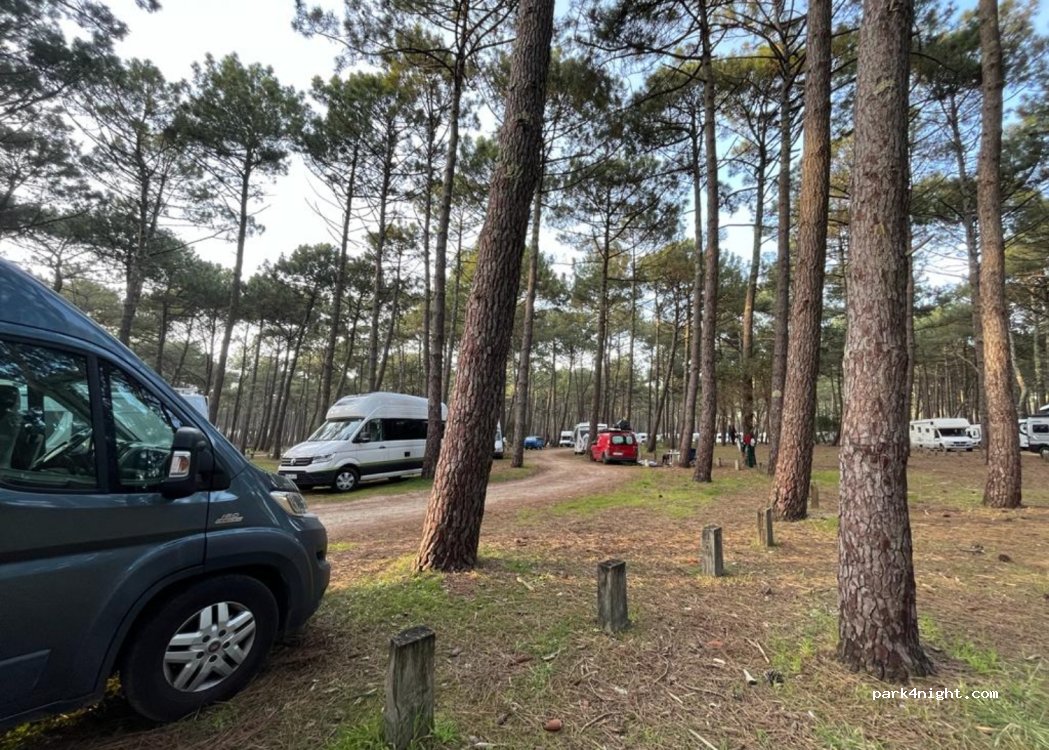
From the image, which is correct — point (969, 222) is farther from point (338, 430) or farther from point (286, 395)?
point (286, 395)

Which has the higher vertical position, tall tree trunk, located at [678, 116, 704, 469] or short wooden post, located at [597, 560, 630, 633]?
tall tree trunk, located at [678, 116, 704, 469]

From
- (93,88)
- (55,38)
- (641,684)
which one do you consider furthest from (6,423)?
(93,88)

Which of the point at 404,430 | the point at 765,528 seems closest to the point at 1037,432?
the point at 765,528

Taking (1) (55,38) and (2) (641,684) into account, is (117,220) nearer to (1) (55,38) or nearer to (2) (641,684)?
(1) (55,38)

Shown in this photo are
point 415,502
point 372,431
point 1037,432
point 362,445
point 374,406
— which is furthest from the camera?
point 1037,432

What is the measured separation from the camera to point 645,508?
26.2ft

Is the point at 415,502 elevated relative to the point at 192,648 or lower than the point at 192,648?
lower

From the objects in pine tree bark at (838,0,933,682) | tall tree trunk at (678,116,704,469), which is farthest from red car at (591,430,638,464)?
pine tree bark at (838,0,933,682)

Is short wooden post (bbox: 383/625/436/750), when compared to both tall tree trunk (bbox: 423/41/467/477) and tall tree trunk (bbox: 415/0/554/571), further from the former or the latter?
tall tree trunk (bbox: 423/41/467/477)

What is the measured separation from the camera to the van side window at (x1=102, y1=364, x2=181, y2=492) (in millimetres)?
2141

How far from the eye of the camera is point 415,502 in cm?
955

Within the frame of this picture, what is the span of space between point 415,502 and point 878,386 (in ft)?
28.0

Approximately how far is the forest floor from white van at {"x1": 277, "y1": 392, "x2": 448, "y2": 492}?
6545 mm

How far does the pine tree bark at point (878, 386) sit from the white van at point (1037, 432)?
25.7 metres
